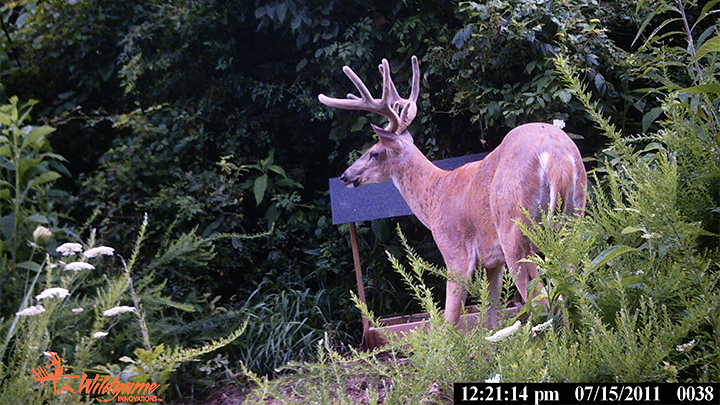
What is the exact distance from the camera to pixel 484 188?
117 inches

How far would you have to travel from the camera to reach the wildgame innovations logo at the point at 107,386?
2153 millimetres

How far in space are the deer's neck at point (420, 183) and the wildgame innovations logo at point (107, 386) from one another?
1622mm

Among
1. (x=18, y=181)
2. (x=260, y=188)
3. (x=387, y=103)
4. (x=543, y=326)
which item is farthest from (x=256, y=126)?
(x=543, y=326)

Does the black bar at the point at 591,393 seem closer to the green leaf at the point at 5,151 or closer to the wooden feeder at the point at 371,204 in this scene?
the wooden feeder at the point at 371,204

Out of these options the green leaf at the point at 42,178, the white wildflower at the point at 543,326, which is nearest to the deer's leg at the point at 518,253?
the white wildflower at the point at 543,326

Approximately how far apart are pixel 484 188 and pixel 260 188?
2485 millimetres

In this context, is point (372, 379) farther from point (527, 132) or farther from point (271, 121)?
point (271, 121)

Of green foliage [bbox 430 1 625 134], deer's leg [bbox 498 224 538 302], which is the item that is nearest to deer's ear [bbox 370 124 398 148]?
deer's leg [bbox 498 224 538 302]

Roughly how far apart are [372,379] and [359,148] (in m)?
2.58

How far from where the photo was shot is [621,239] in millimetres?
1601

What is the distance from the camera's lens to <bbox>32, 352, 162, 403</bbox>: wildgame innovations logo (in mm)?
2153

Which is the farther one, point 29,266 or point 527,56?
point 527,56

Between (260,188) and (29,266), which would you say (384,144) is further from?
(29,266)

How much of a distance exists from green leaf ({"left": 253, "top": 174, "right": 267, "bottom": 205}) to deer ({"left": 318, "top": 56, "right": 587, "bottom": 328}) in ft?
5.17
